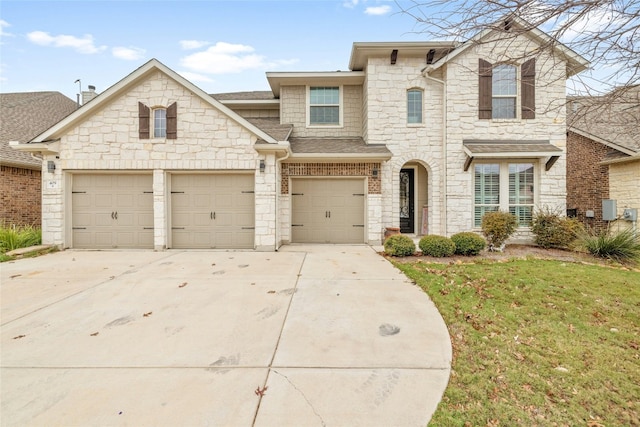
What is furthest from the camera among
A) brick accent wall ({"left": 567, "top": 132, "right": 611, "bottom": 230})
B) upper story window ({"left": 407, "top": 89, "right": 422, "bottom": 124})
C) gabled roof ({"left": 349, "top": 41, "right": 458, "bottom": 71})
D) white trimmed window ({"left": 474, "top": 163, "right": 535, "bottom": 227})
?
brick accent wall ({"left": 567, "top": 132, "right": 611, "bottom": 230})

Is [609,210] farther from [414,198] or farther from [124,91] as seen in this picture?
[124,91]

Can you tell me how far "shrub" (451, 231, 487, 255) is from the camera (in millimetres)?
7855

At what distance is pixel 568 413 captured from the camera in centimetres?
229

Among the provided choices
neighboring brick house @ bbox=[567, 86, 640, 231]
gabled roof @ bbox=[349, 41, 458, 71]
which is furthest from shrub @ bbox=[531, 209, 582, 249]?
gabled roof @ bbox=[349, 41, 458, 71]

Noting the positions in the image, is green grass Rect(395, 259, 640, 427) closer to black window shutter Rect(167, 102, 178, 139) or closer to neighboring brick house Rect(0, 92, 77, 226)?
black window shutter Rect(167, 102, 178, 139)

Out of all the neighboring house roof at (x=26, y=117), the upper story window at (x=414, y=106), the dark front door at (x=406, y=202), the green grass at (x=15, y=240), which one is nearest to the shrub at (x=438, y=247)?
the dark front door at (x=406, y=202)

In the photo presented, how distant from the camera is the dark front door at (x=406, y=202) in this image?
1192cm

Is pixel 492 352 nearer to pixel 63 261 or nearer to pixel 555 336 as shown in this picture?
pixel 555 336

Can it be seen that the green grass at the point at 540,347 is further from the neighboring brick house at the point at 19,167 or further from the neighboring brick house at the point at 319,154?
the neighboring brick house at the point at 19,167

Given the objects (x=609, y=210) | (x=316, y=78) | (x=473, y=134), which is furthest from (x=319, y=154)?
(x=609, y=210)

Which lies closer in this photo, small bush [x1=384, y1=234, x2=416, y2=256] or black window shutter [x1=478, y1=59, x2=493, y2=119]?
small bush [x1=384, y1=234, x2=416, y2=256]

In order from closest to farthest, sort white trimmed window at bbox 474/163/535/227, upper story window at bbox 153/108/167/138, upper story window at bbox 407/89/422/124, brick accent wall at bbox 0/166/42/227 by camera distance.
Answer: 1. upper story window at bbox 153/108/167/138
2. brick accent wall at bbox 0/166/42/227
3. white trimmed window at bbox 474/163/535/227
4. upper story window at bbox 407/89/422/124

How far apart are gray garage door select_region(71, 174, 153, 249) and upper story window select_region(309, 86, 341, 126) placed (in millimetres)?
6246

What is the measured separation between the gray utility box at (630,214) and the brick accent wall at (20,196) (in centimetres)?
2100
